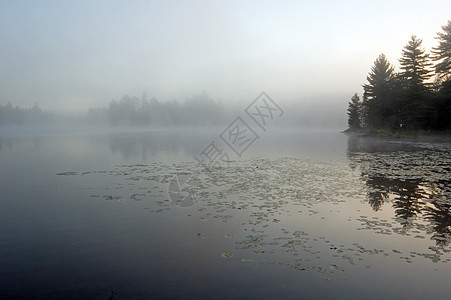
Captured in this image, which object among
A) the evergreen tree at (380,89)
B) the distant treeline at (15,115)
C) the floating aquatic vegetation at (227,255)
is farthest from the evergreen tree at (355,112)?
the distant treeline at (15,115)

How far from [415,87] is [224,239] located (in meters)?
68.9

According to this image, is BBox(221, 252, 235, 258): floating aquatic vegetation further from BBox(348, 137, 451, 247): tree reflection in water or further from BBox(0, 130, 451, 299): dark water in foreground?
BBox(348, 137, 451, 247): tree reflection in water

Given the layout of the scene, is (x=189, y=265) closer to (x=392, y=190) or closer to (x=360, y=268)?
(x=360, y=268)

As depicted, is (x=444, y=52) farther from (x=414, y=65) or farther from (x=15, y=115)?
(x=15, y=115)

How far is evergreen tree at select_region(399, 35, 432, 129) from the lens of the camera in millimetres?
61781

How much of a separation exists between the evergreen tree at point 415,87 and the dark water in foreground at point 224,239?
50.7m

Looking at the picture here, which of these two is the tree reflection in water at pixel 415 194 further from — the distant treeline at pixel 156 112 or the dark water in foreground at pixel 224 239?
the distant treeline at pixel 156 112

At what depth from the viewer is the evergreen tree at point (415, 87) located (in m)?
61.8

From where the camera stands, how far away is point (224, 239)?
32.9ft

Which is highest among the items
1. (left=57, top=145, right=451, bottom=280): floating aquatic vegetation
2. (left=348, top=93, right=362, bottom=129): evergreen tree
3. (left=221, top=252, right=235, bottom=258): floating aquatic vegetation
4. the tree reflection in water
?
(left=348, top=93, right=362, bottom=129): evergreen tree

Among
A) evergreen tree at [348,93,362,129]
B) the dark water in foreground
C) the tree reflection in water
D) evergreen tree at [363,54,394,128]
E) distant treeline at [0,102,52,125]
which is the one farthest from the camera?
distant treeline at [0,102,52,125]

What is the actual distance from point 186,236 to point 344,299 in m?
5.42

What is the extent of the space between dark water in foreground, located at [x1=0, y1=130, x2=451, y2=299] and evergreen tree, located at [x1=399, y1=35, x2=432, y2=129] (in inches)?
1998

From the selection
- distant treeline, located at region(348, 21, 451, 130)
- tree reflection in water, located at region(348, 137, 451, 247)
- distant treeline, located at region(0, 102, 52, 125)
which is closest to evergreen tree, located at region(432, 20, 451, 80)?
distant treeline, located at region(348, 21, 451, 130)
